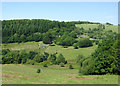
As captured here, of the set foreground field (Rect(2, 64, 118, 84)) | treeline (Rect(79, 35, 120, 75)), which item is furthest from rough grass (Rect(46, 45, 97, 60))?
foreground field (Rect(2, 64, 118, 84))

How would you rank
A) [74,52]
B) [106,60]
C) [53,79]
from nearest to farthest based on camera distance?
1. [53,79]
2. [106,60]
3. [74,52]

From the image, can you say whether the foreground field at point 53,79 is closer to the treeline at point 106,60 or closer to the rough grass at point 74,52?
the treeline at point 106,60

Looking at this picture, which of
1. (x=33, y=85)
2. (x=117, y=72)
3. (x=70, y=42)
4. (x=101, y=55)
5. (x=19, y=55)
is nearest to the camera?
(x=33, y=85)

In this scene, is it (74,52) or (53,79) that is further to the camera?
(74,52)

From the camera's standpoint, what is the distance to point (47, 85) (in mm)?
28562

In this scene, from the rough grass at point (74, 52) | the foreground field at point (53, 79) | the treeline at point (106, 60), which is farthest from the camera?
the rough grass at point (74, 52)

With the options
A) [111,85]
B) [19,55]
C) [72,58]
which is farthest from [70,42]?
[111,85]

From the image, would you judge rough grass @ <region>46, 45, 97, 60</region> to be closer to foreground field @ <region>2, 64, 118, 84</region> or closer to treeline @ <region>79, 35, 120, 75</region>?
treeline @ <region>79, 35, 120, 75</region>

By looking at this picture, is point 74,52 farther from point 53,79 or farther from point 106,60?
point 53,79

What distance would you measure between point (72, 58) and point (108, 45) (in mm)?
86506

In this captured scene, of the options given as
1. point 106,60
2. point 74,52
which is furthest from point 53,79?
point 74,52

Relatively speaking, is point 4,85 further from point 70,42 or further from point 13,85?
point 70,42

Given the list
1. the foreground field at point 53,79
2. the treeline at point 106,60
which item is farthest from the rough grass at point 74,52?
the foreground field at point 53,79

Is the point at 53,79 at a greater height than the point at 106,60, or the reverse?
the point at 106,60
